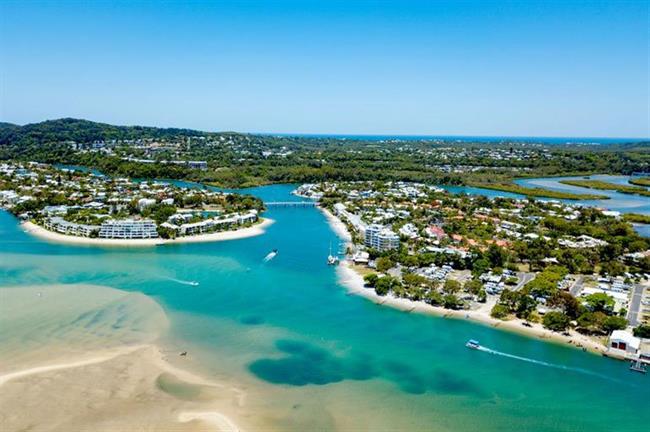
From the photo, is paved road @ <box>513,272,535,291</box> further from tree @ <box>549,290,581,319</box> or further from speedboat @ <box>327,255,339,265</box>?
speedboat @ <box>327,255,339,265</box>

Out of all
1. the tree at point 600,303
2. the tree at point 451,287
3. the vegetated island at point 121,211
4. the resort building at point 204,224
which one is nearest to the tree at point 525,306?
the tree at point 600,303

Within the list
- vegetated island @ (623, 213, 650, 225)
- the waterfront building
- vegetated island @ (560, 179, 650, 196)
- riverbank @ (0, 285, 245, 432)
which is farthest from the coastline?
vegetated island @ (560, 179, 650, 196)

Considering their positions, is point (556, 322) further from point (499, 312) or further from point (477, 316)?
point (477, 316)

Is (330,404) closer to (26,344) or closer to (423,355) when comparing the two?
(423,355)

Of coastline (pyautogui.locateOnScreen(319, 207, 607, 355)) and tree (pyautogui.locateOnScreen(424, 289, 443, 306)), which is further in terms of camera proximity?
tree (pyautogui.locateOnScreen(424, 289, 443, 306))

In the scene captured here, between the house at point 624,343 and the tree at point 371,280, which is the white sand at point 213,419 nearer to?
the tree at point 371,280

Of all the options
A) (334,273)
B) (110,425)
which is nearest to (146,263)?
(334,273)
